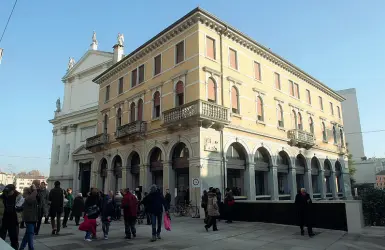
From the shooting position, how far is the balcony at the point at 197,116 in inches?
736

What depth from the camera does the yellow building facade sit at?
784 inches

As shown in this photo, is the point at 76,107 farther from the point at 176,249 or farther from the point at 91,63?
the point at 176,249

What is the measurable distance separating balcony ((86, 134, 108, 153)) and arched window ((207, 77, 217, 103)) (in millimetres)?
12839

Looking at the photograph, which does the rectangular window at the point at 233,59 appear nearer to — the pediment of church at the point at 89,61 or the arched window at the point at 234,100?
the arched window at the point at 234,100

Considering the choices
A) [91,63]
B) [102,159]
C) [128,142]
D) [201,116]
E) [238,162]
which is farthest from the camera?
[91,63]

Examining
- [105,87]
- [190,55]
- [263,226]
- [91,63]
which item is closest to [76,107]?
[91,63]

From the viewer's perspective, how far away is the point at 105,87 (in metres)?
31.6

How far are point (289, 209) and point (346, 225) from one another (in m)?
2.50

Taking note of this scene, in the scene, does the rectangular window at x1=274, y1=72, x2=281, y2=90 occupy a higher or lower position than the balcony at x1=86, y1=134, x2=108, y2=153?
higher

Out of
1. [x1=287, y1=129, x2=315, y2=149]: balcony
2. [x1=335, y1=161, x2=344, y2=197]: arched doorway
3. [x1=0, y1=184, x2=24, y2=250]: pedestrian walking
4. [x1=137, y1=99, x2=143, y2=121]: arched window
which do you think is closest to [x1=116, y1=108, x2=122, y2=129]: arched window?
[x1=137, y1=99, x2=143, y2=121]: arched window

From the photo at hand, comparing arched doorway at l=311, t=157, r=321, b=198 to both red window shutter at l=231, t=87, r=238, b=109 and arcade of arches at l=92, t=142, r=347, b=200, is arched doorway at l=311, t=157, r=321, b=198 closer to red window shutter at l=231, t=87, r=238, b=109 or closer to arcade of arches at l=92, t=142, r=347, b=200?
arcade of arches at l=92, t=142, r=347, b=200

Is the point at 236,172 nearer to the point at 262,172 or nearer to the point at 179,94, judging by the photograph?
the point at 262,172

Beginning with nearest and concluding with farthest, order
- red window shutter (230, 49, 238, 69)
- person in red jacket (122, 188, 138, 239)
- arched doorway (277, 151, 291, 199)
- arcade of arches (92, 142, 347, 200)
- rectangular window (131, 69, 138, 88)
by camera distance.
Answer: person in red jacket (122, 188, 138, 239), arcade of arches (92, 142, 347, 200), red window shutter (230, 49, 238, 69), arched doorway (277, 151, 291, 199), rectangular window (131, 69, 138, 88)

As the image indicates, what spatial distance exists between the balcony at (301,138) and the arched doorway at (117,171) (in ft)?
51.0
